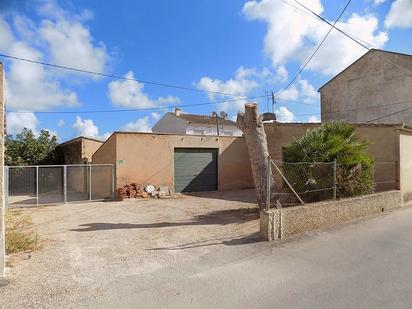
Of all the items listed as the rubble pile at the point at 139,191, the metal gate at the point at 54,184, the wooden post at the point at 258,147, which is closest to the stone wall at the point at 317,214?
the wooden post at the point at 258,147

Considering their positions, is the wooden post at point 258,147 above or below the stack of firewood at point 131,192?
above

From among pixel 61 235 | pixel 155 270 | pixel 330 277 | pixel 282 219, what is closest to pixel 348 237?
pixel 282 219

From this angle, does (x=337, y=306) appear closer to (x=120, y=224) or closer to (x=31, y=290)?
(x=31, y=290)

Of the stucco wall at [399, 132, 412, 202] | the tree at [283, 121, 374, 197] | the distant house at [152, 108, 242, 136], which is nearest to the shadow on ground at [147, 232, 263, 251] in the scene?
the tree at [283, 121, 374, 197]

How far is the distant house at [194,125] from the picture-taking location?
125 feet

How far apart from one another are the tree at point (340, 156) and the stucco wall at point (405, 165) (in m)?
2.86

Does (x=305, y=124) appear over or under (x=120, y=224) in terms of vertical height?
over

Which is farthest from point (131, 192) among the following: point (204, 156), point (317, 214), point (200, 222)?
point (317, 214)

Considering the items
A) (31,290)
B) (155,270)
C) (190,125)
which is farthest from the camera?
(190,125)

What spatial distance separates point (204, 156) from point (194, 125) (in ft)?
59.4

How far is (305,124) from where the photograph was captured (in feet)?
57.7

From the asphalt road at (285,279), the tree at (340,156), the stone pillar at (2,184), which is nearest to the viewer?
the asphalt road at (285,279)

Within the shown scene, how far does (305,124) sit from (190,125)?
21.3 meters

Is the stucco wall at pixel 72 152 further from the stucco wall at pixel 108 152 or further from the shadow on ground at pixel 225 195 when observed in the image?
the shadow on ground at pixel 225 195
